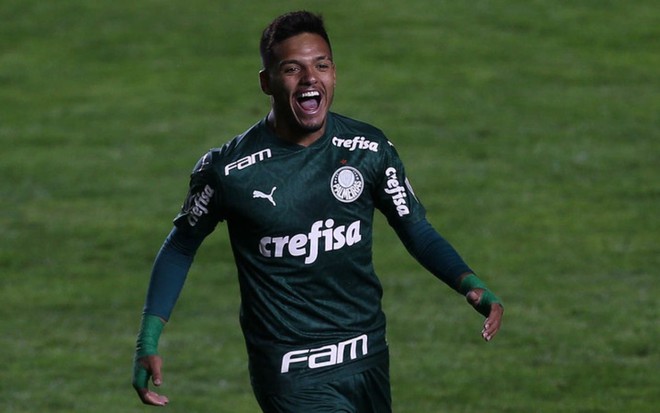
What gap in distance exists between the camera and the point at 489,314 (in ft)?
20.2

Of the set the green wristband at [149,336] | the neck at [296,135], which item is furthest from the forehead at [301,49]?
the green wristband at [149,336]

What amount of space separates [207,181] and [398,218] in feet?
2.70

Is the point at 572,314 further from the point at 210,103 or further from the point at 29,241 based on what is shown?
the point at 210,103

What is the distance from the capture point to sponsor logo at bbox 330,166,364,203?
6355 millimetres

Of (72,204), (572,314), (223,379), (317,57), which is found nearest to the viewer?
(317,57)

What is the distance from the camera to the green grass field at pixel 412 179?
11.5 metres

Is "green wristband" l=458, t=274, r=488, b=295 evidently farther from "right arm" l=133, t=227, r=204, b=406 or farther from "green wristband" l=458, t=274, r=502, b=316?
"right arm" l=133, t=227, r=204, b=406

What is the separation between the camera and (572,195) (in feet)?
52.0

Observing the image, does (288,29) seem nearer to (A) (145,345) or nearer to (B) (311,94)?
(B) (311,94)

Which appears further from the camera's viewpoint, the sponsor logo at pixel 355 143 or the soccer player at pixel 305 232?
the sponsor logo at pixel 355 143

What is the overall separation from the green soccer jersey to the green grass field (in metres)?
4.31

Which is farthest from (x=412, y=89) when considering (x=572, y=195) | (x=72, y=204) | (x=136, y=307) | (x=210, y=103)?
(x=136, y=307)

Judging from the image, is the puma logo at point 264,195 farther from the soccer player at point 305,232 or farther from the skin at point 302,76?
the skin at point 302,76

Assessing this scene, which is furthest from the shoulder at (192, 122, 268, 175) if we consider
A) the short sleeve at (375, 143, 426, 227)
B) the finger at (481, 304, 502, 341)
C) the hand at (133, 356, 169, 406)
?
the finger at (481, 304, 502, 341)
